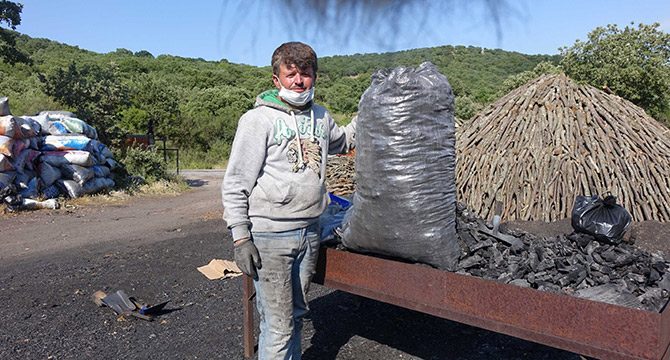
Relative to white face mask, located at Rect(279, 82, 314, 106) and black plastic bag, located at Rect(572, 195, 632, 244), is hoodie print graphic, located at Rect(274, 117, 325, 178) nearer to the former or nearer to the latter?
white face mask, located at Rect(279, 82, 314, 106)

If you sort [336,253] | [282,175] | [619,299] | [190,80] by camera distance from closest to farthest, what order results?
[619,299] → [282,175] → [336,253] → [190,80]

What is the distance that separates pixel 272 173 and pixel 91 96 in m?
13.8

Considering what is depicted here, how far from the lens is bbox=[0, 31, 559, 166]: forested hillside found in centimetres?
339

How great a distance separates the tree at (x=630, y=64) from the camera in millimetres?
18578

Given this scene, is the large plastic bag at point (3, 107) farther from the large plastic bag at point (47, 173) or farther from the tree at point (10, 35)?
the tree at point (10, 35)

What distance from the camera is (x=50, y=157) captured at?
32.1ft

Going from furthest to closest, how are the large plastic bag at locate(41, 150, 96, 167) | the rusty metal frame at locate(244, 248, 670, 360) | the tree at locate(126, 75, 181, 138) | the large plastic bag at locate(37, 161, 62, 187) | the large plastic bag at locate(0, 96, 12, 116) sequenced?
the tree at locate(126, 75, 181, 138), the large plastic bag at locate(41, 150, 96, 167), the large plastic bag at locate(37, 161, 62, 187), the large plastic bag at locate(0, 96, 12, 116), the rusty metal frame at locate(244, 248, 670, 360)

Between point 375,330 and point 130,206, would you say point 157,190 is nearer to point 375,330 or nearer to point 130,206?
point 130,206

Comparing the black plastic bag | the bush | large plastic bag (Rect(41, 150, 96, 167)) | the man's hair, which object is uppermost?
the man's hair

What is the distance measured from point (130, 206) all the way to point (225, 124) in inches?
688

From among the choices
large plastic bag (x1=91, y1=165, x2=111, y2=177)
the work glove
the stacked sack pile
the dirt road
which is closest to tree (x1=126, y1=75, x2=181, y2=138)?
large plastic bag (x1=91, y1=165, x2=111, y2=177)

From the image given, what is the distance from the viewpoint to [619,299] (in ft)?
7.36

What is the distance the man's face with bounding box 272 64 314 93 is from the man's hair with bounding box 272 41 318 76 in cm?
2

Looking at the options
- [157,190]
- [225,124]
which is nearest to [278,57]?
[157,190]
